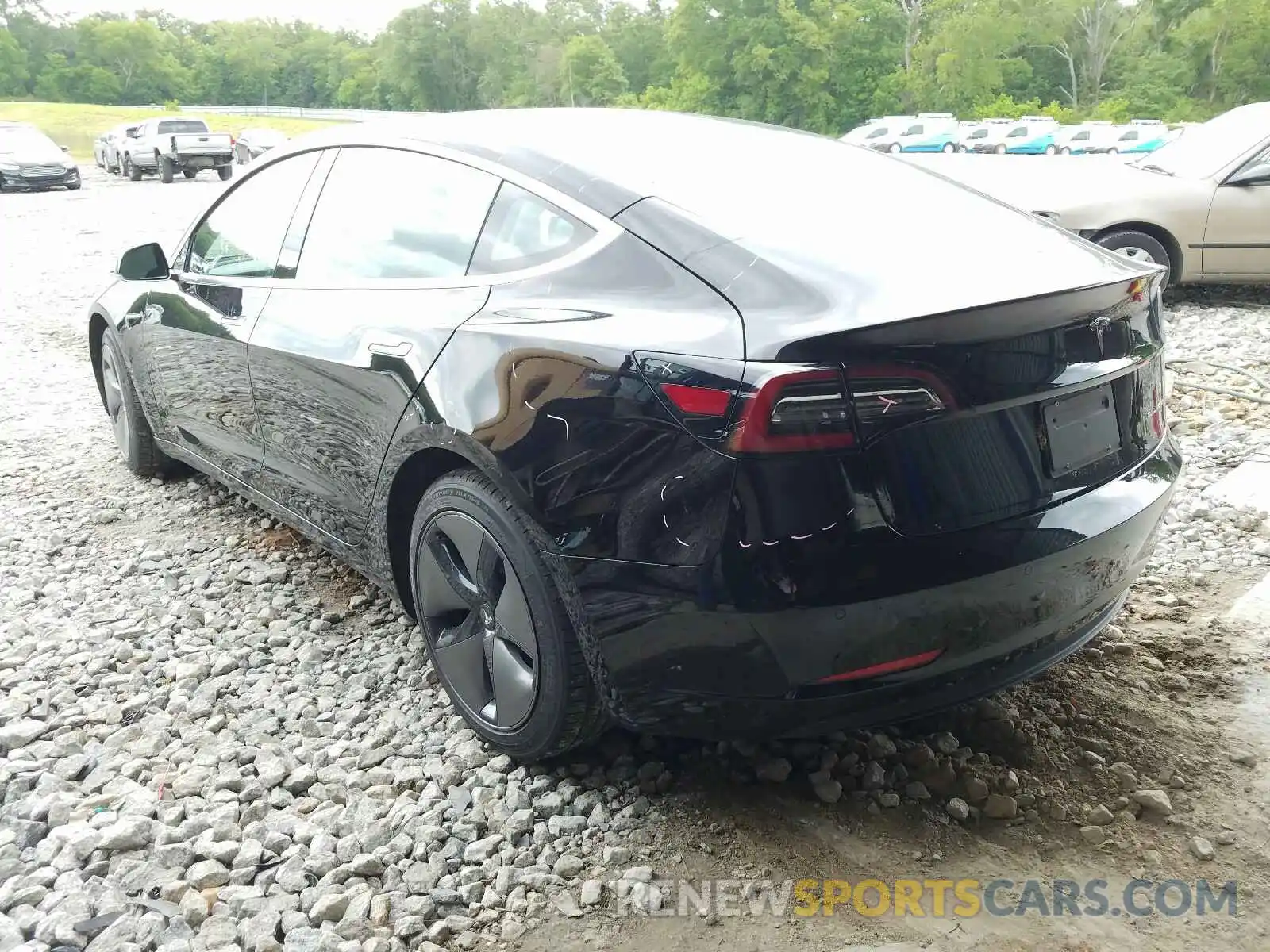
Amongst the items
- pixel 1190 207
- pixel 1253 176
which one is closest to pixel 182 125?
pixel 1190 207

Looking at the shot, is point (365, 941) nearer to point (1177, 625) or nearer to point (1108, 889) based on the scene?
point (1108, 889)

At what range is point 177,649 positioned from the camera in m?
3.27

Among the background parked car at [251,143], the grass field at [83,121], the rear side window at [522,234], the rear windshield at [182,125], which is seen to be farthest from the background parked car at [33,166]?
the rear side window at [522,234]

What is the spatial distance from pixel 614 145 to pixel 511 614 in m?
1.25

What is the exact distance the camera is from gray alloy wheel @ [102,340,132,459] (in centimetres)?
467

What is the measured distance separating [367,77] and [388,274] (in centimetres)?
6270

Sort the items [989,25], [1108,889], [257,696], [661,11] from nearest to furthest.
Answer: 1. [1108,889]
2. [257,696]
3. [989,25]
4. [661,11]

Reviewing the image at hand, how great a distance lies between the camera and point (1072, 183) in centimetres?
803

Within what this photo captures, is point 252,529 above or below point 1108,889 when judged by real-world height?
above

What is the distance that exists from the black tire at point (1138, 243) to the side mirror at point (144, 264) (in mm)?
6570

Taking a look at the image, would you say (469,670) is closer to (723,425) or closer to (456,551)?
(456,551)

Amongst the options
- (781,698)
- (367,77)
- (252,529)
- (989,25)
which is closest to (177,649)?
(252,529)

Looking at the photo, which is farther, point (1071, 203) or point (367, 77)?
point (367, 77)

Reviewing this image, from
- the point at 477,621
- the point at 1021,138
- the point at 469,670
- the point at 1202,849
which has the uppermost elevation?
the point at 1021,138
